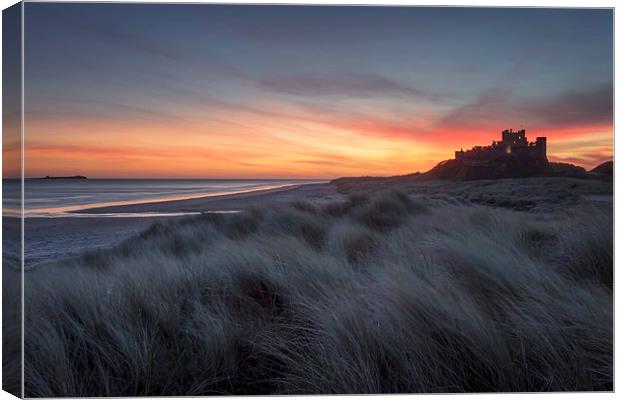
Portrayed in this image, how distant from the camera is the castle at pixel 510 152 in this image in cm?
296

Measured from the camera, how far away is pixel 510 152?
3.14 meters

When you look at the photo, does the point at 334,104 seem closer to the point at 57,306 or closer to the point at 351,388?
the point at 351,388

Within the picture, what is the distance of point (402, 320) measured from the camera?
6.19ft

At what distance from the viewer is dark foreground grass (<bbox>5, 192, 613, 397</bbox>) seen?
5.99 ft

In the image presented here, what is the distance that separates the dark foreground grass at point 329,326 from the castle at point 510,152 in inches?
29.1

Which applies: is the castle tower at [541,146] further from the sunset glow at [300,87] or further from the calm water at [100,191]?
the calm water at [100,191]

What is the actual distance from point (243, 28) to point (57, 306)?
1.96 meters

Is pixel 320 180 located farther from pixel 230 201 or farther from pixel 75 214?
pixel 75 214

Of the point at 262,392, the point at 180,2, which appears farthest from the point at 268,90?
the point at 262,392

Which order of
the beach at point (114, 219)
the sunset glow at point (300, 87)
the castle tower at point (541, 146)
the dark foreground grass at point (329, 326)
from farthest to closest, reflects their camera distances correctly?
the beach at point (114, 219)
the castle tower at point (541, 146)
the sunset glow at point (300, 87)
the dark foreground grass at point (329, 326)

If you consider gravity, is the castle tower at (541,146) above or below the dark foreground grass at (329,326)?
above

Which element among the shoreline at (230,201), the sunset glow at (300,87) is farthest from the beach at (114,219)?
the sunset glow at (300,87)

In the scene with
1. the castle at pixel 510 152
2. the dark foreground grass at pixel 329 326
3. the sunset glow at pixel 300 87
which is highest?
the sunset glow at pixel 300 87

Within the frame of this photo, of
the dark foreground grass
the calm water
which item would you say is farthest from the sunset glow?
the dark foreground grass
